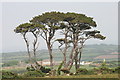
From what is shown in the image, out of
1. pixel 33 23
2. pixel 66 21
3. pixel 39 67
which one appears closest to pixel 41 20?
pixel 33 23

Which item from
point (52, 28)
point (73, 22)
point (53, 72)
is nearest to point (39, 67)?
point (53, 72)

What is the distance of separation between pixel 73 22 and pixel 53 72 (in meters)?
5.35

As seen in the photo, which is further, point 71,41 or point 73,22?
point 71,41

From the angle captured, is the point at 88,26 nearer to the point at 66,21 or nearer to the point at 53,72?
the point at 66,21

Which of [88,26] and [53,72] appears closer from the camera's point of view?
[53,72]

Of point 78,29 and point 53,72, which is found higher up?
point 78,29

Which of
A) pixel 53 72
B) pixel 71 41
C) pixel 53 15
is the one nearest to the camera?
pixel 53 72

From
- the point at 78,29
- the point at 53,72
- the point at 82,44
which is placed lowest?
the point at 53,72

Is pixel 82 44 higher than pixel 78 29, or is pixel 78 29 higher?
pixel 78 29

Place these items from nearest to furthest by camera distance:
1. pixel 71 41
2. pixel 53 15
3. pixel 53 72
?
pixel 53 72 → pixel 53 15 → pixel 71 41

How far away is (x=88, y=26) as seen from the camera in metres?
25.0

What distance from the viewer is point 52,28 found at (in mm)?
23812

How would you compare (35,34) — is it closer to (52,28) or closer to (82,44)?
(52,28)

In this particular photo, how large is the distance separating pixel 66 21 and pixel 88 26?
239 cm
